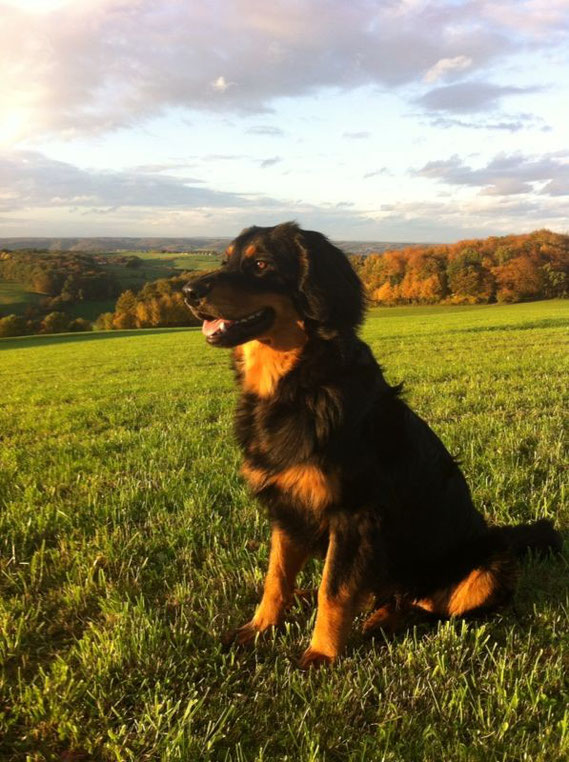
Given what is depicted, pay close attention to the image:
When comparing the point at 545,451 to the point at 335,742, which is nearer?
the point at 335,742

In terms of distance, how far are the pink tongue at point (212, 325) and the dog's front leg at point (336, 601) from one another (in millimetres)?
1331

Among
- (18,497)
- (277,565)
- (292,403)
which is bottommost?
(18,497)

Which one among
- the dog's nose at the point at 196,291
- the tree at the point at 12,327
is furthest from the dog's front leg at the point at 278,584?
the tree at the point at 12,327

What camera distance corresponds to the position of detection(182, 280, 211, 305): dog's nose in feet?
9.95

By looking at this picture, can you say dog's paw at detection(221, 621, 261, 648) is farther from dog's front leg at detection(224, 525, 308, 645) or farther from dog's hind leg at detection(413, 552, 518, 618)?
dog's hind leg at detection(413, 552, 518, 618)

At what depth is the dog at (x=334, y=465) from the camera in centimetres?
272

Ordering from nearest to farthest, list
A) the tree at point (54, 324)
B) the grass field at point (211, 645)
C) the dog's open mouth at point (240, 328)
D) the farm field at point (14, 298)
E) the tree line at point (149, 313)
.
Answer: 1. the grass field at point (211, 645)
2. the dog's open mouth at point (240, 328)
3. the tree line at point (149, 313)
4. the tree at point (54, 324)
5. the farm field at point (14, 298)

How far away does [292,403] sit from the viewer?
9.65ft

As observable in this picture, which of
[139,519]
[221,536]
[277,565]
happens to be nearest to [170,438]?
[139,519]

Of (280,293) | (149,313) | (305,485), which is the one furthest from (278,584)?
(149,313)

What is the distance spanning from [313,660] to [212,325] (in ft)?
6.23

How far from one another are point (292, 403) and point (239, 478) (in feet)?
7.28

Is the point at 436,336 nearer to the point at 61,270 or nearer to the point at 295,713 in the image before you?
the point at 295,713

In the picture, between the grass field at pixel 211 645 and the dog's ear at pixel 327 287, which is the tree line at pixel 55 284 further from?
the dog's ear at pixel 327 287
